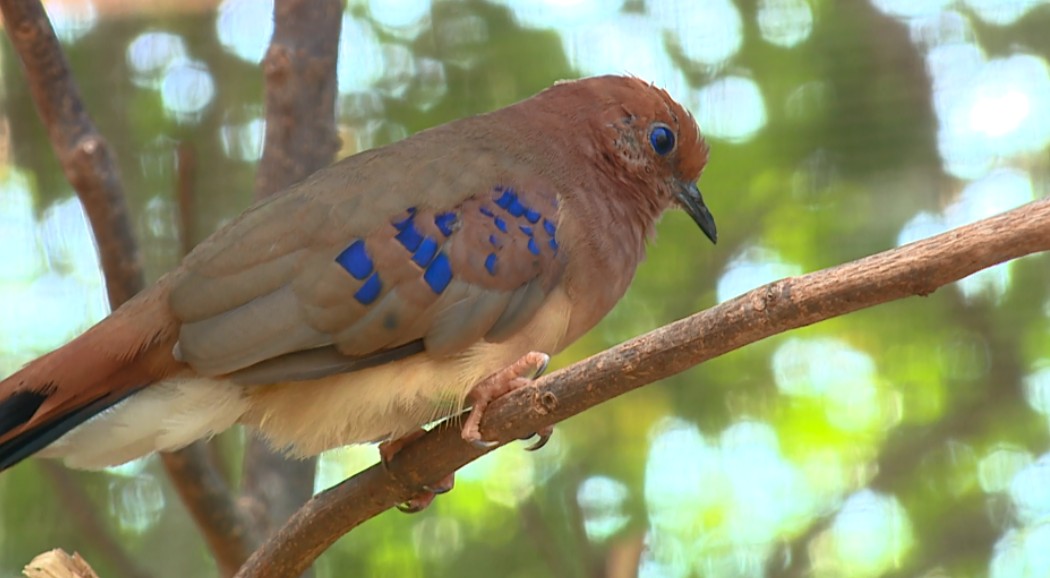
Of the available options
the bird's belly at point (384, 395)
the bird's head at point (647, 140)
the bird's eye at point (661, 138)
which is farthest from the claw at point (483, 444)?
the bird's eye at point (661, 138)

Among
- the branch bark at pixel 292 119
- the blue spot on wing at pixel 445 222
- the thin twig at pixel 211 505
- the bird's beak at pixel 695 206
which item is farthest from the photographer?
the branch bark at pixel 292 119

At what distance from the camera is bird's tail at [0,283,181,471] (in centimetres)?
260

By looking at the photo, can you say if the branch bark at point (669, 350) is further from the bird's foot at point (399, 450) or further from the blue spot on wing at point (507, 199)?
the blue spot on wing at point (507, 199)

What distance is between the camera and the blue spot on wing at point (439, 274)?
277cm

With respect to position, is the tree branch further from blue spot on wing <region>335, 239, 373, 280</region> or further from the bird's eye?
the bird's eye

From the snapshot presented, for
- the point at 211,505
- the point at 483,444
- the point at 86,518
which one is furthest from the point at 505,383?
the point at 86,518

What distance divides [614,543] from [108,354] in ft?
6.20

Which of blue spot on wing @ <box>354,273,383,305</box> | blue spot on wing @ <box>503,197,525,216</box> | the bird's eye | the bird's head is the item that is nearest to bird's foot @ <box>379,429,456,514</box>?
blue spot on wing @ <box>354,273,383,305</box>

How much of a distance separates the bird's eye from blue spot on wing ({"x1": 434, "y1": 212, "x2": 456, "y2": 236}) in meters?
0.79

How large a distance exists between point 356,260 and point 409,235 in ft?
0.44

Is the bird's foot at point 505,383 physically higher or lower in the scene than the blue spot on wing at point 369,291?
lower

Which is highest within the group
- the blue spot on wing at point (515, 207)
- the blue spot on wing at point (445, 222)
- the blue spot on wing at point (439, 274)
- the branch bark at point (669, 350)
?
the blue spot on wing at point (515, 207)

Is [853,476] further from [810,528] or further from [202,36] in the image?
[202,36]

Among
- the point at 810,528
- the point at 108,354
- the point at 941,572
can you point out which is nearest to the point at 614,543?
the point at 810,528
